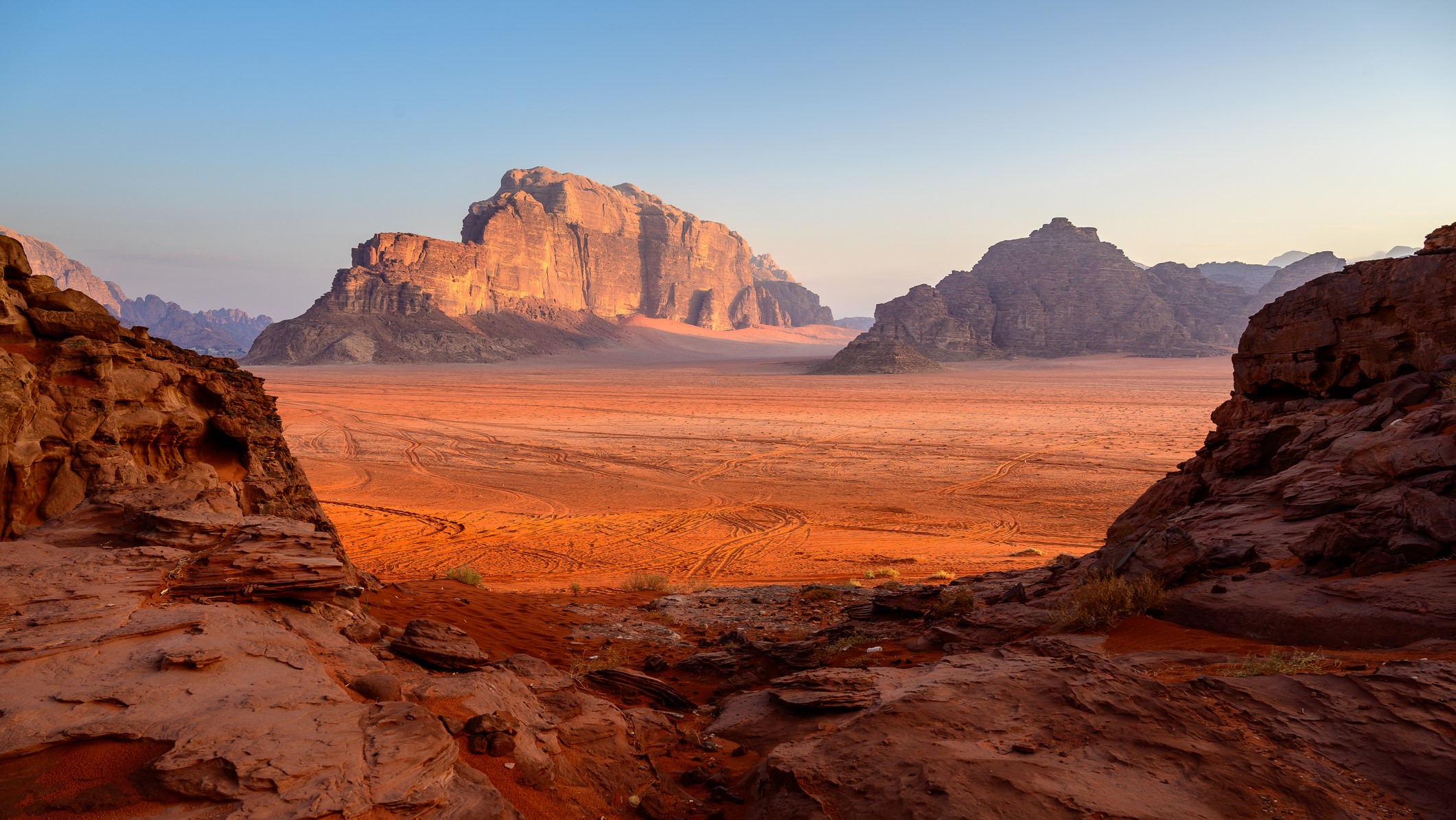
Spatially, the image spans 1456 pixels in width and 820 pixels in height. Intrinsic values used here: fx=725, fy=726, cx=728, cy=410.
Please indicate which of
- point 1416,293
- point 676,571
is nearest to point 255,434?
point 676,571

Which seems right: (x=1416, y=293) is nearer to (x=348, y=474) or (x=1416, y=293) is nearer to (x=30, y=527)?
(x=30, y=527)

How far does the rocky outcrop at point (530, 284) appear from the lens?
9375 cm

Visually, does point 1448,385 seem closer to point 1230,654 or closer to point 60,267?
point 1230,654

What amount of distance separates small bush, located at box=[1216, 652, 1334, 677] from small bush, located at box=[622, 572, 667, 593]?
772cm

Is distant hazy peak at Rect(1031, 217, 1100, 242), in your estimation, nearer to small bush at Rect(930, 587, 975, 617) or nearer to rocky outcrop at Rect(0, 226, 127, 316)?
small bush at Rect(930, 587, 975, 617)

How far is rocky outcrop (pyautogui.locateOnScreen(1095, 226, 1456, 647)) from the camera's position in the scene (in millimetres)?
5117

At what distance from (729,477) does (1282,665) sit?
1782 cm

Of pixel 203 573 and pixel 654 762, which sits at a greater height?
pixel 203 573

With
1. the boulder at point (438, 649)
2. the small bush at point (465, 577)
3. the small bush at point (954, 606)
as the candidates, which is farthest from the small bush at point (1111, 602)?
the small bush at point (465, 577)

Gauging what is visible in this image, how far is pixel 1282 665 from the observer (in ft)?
13.9

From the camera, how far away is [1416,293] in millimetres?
8242

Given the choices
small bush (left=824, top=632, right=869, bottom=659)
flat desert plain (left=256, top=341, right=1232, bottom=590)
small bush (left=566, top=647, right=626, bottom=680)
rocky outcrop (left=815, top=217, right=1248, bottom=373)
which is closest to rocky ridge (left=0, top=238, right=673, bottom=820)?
small bush (left=566, top=647, right=626, bottom=680)

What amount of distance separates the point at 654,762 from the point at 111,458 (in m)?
5.41

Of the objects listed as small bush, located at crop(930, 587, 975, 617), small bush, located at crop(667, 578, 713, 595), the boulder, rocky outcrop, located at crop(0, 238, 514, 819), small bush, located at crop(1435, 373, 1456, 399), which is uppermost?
small bush, located at crop(1435, 373, 1456, 399)
